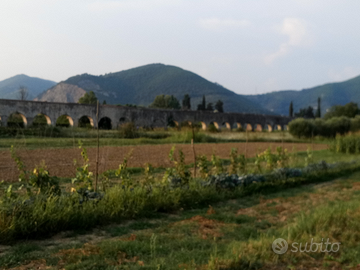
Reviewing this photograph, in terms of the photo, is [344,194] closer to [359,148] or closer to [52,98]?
[359,148]

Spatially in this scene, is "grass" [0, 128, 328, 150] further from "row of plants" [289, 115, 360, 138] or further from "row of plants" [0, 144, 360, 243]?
"row of plants" [0, 144, 360, 243]

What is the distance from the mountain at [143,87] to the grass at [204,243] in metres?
135

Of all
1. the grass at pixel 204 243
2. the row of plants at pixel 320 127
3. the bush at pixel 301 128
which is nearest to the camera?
the grass at pixel 204 243

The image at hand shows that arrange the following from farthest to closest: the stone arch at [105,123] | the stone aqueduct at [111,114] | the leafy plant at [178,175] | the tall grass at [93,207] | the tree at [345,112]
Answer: the tree at [345,112] < the stone arch at [105,123] < the stone aqueduct at [111,114] < the leafy plant at [178,175] < the tall grass at [93,207]

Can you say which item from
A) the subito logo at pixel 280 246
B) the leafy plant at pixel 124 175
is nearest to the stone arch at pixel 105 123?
the leafy plant at pixel 124 175

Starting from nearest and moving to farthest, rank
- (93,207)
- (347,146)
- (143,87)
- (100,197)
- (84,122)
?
(93,207) < (100,197) < (347,146) < (84,122) < (143,87)

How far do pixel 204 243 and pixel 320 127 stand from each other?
30827 mm

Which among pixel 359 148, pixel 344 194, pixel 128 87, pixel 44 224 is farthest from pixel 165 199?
pixel 128 87

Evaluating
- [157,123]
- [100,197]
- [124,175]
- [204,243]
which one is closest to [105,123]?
[157,123]

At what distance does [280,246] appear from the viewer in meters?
3.97

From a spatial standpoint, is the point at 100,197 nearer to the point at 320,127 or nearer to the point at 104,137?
the point at 104,137

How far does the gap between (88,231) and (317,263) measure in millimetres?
3030

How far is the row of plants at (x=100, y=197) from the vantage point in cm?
445

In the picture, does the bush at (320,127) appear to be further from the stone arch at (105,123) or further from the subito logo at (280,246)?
the subito logo at (280,246)
